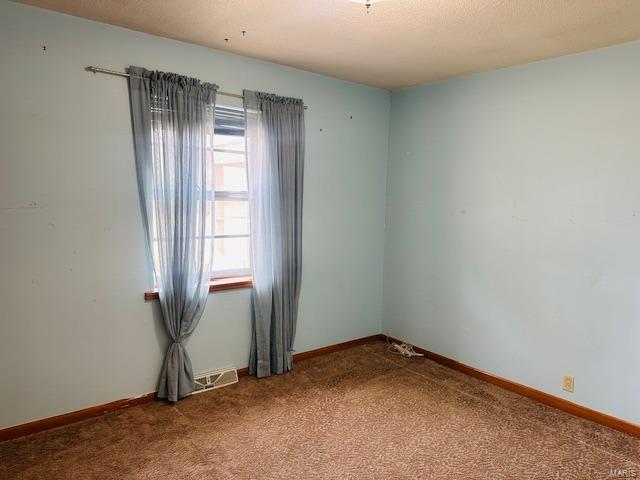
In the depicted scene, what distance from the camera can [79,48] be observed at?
95.5 inches

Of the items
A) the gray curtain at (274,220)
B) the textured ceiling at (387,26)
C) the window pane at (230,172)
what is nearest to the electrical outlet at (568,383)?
the gray curtain at (274,220)

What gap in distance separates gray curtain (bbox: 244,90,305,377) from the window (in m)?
0.12

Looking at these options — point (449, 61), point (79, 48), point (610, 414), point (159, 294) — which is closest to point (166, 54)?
point (79, 48)

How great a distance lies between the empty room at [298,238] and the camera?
229 cm

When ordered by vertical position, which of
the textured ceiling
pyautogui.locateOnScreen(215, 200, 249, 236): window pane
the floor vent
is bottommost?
the floor vent

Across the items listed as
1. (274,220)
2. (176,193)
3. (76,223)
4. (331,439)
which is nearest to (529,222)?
(274,220)

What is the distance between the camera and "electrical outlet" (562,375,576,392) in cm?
284

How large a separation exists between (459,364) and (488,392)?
0.41 meters

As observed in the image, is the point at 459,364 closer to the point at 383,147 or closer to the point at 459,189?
the point at 459,189

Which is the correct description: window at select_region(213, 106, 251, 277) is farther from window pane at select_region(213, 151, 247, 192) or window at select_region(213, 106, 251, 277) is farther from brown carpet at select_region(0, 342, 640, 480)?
brown carpet at select_region(0, 342, 640, 480)

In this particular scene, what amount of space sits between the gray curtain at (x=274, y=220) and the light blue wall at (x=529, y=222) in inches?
45.8

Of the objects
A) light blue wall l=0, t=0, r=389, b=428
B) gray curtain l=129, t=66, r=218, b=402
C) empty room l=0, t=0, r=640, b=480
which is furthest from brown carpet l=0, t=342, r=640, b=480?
gray curtain l=129, t=66, r=218, b=402

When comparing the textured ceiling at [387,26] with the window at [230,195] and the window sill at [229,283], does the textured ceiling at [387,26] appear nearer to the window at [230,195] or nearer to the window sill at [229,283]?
the window at [230,195]

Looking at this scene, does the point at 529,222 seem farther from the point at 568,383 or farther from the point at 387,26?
the point at 387,26
